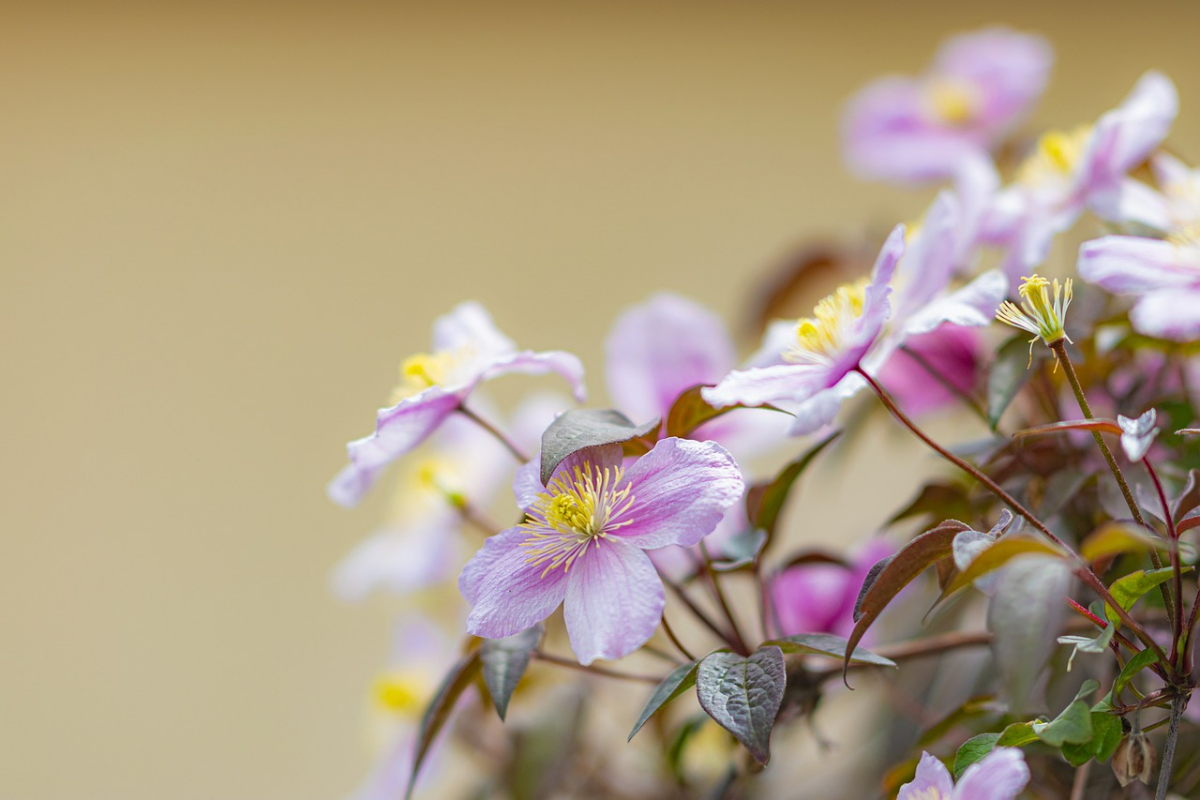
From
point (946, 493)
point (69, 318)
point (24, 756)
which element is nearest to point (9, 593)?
point (24, 756)

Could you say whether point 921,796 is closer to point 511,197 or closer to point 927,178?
point 927,178

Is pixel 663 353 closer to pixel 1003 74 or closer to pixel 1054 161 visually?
A: pixel 1054 161

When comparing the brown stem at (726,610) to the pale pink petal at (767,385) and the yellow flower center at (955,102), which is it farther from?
the yellow flower center at (955,102)

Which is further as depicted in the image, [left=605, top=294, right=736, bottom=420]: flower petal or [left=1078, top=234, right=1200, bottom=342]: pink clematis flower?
[left=605, top=294, right=736, bottom=420]: flower petal

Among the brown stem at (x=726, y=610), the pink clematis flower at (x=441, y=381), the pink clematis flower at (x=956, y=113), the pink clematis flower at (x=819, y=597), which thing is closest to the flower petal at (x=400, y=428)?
the pink clematis flower at (x=441, y=381)

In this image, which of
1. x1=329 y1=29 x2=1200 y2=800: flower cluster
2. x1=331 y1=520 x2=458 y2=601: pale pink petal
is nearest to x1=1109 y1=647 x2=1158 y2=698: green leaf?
x1=329 y1=29 x2=1200 y2=800: flower cluster

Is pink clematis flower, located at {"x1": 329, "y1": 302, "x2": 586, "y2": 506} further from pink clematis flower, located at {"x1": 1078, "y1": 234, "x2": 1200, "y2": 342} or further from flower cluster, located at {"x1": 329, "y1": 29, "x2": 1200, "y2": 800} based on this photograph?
pink clematis flower, located at {"x1": 1078, "y1": 234, "x2": 1200, "y2": 342}

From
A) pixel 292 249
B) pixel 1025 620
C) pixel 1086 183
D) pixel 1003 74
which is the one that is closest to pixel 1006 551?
pixel 1025 620
